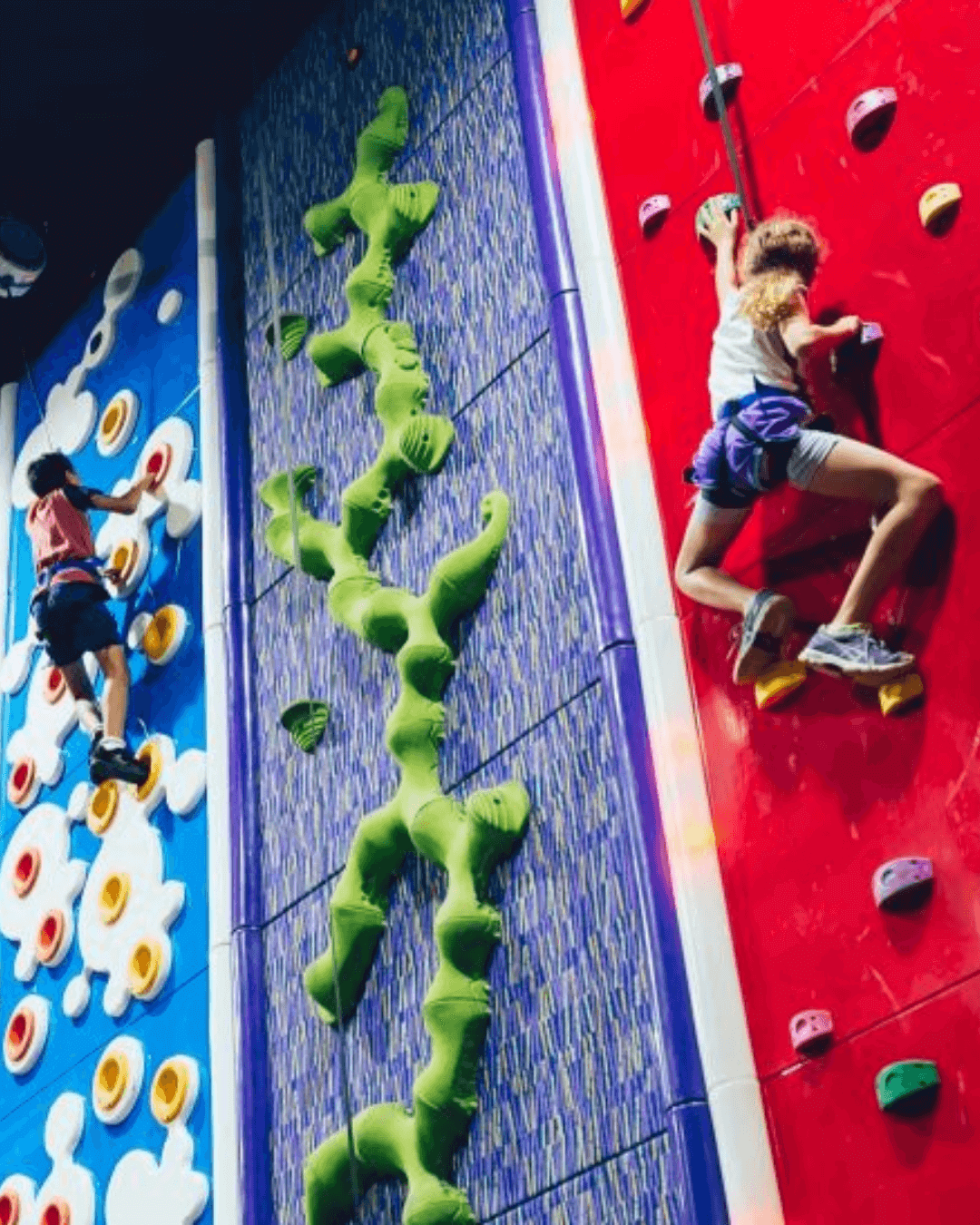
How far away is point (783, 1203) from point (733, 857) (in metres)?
0.77

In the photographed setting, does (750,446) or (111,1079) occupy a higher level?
(750,446)

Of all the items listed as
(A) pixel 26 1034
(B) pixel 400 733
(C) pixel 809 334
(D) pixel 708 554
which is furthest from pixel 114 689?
(C) pixel 809 334

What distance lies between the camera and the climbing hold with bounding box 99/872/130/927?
6.76 m

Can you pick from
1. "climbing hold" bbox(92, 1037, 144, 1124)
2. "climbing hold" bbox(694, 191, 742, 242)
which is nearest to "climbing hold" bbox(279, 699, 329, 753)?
"climbing hold" bbox(92, 1037, 144, 1124)

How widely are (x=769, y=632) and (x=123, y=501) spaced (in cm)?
303

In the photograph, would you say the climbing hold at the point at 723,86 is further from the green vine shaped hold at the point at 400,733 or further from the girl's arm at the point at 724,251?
the green vine shaped hold at the point at 400,733

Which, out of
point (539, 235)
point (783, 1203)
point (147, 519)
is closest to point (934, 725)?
point (783, 1203)

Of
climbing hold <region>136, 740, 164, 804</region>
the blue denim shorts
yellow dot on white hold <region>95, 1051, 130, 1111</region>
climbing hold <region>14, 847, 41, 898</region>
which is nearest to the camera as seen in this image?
yellow dot on white hold <region>95, 1051, 130, 1111</region>

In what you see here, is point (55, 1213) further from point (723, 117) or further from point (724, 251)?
point (723, 117)

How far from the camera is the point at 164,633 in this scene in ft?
23.3

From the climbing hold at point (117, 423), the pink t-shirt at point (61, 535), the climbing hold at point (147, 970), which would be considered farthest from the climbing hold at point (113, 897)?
the climbing hold at point (117, 423)

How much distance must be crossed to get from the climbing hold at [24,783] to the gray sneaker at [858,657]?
3.49 meters

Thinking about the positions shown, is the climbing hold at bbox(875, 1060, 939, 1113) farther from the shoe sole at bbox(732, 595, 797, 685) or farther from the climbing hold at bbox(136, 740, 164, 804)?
the climbing hold at bbox(136, 740, 164, 804)

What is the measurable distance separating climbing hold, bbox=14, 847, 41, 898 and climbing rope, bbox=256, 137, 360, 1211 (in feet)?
4.49
